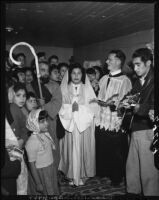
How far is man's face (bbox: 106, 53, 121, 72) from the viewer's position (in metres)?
2.68

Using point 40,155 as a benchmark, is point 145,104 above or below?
above

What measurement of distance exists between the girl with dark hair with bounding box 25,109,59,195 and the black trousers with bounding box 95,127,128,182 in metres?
0.44

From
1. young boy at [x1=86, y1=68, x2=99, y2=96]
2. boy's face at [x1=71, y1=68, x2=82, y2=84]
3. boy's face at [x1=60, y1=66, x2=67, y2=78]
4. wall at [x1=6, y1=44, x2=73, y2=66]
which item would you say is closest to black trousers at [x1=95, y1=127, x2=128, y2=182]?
young boy at [x1=86, y1=68, x2=99, y2=96]

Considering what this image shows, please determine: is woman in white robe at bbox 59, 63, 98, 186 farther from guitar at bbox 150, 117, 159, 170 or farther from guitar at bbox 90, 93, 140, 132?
guitar at bbox 150, 117, 159, 170

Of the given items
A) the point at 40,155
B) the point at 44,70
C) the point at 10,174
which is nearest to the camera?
the point at 10,174

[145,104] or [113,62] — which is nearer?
[145,104]

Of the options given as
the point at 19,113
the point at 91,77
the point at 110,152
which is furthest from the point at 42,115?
A: the point at 110,152

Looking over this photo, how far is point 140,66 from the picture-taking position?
2.63 metres

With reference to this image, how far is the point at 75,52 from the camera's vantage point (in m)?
2.70

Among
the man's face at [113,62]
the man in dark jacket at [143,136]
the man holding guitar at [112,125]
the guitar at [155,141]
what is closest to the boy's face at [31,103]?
the man holding guitar at [112,125]

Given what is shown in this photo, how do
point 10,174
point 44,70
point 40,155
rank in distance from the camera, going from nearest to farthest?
point 10,174
point 40,155
point 44,70

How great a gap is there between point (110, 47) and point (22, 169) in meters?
1.34

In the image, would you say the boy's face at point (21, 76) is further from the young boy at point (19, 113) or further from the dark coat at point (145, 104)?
the dark coat at point (145, 104)

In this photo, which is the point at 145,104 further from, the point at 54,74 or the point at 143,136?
the point at 54,74
